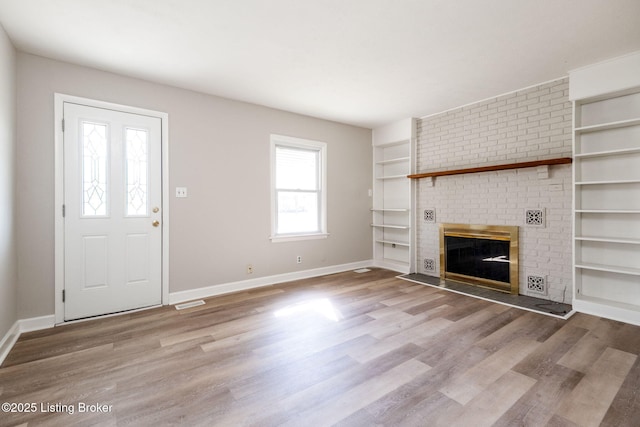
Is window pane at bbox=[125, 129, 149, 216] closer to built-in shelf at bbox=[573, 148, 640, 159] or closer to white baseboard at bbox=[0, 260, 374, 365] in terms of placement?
white baseboard at bbox=[0, 260, 374, 365]

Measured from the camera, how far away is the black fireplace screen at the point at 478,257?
398cm

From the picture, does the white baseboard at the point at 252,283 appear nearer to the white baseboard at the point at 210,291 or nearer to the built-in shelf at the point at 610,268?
the white baseboard at the point at 210,291

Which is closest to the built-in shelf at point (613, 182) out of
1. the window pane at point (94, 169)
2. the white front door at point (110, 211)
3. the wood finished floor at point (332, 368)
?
the wood finished floor at point (332, 368)

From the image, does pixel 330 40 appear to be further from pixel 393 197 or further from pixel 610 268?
pixel 610 268

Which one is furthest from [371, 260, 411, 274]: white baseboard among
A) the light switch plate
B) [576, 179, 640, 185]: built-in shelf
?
Answer: the light switch plate

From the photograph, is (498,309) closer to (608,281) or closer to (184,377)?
(608,281)

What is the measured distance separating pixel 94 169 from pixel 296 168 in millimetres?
2604

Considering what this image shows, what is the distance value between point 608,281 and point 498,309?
119cm

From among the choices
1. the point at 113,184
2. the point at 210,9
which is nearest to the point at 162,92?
the point at 113,184

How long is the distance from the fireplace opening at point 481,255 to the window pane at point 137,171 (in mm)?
4178

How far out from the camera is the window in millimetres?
4512

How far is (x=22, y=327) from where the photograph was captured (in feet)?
9.12

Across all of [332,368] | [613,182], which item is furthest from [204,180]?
[613,182]

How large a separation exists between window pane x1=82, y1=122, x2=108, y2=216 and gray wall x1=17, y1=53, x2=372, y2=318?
261mm
